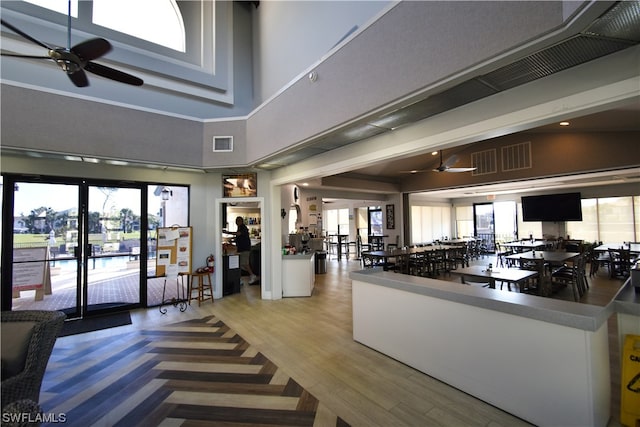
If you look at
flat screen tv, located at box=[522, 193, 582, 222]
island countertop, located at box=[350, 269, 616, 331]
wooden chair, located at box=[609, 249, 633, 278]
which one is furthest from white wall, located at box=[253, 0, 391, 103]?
flat screen tv, located at box=[522, 193, 582, 222]

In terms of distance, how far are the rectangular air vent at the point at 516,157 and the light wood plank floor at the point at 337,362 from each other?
3279 millimetres

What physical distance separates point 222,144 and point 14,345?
4240 mm

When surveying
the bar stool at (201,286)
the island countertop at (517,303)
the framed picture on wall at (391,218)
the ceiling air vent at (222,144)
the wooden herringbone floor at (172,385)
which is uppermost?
the ceiling air vent at (222,144)

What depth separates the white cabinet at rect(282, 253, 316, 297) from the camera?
5.95 m

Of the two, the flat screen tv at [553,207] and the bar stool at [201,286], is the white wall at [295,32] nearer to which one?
the bar stool at [201,286]

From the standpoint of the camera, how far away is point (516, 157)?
7.06 meters

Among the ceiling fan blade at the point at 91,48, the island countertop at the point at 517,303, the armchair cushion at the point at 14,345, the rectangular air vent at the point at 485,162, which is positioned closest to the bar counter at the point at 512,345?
the island countertop at the point at 517,303

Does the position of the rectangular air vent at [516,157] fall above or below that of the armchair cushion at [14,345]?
above

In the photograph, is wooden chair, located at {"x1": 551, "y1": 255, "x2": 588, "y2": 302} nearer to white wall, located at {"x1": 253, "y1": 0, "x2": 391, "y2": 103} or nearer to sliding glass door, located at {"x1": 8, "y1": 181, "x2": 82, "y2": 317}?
white wall, located at {"x1": 253, "y1": 0, "x2": 391, "y2": 103}

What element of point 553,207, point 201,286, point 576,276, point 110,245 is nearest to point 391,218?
point 553,207

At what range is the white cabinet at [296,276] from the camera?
5.95m

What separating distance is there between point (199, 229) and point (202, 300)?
1.55 meters

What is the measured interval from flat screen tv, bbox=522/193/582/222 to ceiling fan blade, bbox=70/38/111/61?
524 inches

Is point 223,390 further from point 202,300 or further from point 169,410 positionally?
point 202,300
